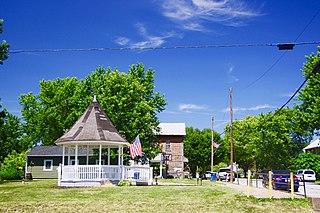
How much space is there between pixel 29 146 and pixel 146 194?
55.8 m

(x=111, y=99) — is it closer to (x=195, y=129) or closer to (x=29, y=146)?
(x=29, y=146)

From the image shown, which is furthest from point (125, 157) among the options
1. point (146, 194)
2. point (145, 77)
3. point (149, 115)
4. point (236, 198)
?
point (236, 198)

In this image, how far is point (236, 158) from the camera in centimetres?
8200

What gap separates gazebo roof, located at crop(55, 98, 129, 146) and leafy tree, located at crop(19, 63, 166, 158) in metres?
11.5

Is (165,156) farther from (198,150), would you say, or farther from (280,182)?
(280,182)

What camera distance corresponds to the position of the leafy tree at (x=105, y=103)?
4309 centimetres

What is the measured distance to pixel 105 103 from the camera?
43.0m

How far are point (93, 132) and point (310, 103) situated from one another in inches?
1298

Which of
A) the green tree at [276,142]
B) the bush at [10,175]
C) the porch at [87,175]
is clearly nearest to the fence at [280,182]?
the porch at [87,175]

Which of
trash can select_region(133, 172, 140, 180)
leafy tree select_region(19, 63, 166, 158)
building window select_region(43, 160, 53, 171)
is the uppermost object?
leafy tree select_region(19, 63, 166, 158)

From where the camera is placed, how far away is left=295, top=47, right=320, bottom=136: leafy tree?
1939 inches

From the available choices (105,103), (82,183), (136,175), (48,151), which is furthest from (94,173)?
(48,151)

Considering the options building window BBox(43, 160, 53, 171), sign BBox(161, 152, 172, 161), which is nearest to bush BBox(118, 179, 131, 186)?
sign BBox(161, 152, 172, 161)

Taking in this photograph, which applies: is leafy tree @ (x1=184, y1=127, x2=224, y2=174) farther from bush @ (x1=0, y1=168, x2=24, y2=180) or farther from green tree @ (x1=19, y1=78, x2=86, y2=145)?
bush @ (x1=0, y1=168, x2=24, y2=180)
